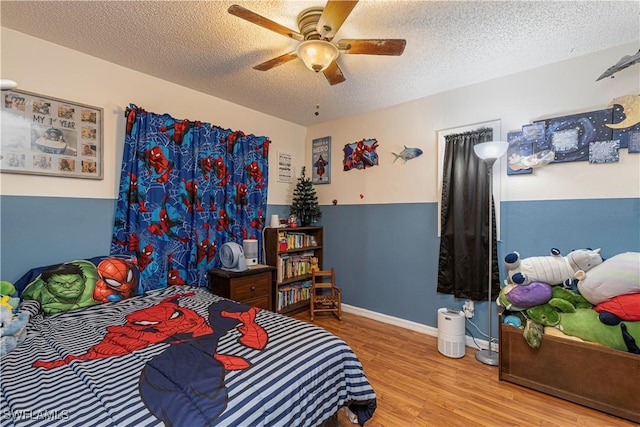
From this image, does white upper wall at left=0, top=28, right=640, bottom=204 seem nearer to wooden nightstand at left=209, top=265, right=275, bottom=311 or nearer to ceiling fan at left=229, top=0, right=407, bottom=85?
wooden nightstand at left=209, top=265, right=275, bottom=311

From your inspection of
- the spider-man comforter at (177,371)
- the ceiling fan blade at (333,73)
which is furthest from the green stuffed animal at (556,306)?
the ceiling fan blade at (333,73)

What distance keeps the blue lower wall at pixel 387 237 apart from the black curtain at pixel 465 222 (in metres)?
0.13

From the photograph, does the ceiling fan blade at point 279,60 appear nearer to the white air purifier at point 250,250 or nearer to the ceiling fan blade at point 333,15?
the ceiling fan blade at point 333,15

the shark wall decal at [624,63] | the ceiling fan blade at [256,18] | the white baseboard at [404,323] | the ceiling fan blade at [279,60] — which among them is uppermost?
the shark wall decal at [624,63]

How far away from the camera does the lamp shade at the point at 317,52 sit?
163cm

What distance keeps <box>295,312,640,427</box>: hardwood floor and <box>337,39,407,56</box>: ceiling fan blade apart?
2.26 meters

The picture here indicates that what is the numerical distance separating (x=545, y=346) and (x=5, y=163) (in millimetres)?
3902

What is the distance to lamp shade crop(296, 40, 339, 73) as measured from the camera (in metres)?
1.63

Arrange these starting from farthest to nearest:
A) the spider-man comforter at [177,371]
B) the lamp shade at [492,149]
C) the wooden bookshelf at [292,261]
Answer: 1. the wooden bookshelf at [292,261]
2. the lamp shade at [492,149]
3. the spider-man comforter at [177,371]

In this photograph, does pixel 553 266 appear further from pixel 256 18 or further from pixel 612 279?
pixel 256 18

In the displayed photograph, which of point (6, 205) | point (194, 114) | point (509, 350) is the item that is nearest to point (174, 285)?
point (6, 205)

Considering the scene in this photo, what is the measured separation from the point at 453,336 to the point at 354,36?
101 inches

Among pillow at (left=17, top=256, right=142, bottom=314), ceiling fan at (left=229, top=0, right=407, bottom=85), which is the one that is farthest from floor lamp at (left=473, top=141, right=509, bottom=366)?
pillow at (left=17, top=256, right=142, bottom=314)

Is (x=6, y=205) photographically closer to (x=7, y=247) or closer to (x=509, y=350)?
(x=7, y=247)
